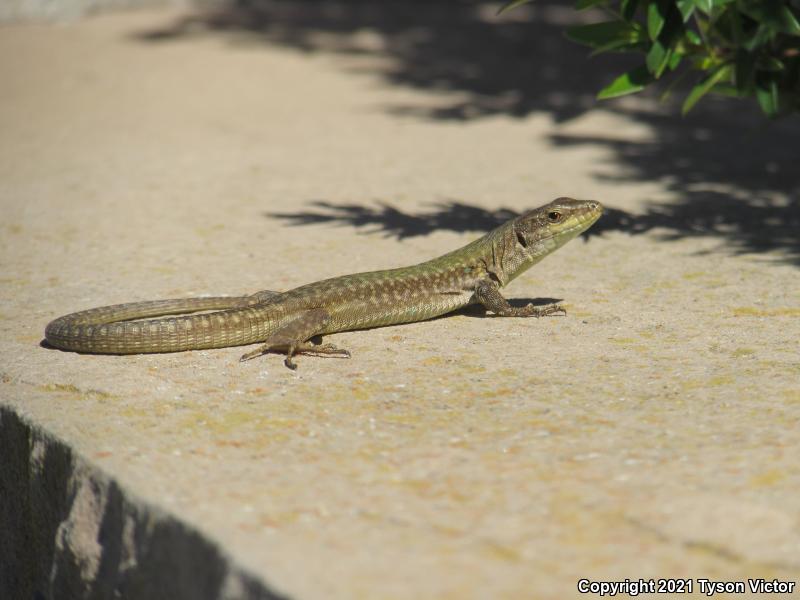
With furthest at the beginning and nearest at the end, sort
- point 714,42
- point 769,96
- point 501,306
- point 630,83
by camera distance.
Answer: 1. point 714,42
2. point 769,96
3. point 630,83
4. point 501,306

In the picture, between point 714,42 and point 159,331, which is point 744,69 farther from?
point 159,331

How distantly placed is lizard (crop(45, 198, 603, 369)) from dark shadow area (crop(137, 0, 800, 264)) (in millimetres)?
1638

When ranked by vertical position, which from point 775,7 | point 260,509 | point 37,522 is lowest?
point 37,522

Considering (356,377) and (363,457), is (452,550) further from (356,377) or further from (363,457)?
(356,377)

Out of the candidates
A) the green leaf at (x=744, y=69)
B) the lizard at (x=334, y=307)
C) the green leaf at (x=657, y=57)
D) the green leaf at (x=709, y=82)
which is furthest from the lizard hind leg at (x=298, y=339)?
the green leaf at (x=744, y=69)

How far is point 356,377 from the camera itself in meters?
5.02

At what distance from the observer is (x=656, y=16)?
625 centimetres

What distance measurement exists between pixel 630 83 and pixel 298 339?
2.75 meters

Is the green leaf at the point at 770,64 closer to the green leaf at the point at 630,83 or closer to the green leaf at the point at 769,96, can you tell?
the green leaf at the point at 769,96

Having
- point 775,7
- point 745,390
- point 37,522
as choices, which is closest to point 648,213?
point 775,7

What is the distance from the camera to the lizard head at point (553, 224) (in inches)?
230

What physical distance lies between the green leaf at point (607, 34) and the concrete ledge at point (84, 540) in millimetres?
3822

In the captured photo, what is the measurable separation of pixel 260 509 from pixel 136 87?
30.3ft

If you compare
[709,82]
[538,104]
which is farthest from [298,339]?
[538,104]
